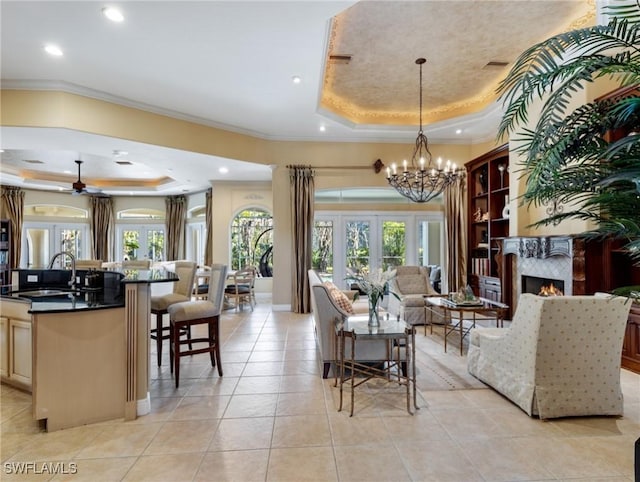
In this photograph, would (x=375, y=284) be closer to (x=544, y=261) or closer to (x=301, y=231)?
(x=544, y=261)

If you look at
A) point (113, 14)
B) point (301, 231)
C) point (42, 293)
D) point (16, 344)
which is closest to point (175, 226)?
point (301, 231)

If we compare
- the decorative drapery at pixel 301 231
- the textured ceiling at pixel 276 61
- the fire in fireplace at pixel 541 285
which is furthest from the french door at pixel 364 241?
the fire in fireplace at pixel 541 285

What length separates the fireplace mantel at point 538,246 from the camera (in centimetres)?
441

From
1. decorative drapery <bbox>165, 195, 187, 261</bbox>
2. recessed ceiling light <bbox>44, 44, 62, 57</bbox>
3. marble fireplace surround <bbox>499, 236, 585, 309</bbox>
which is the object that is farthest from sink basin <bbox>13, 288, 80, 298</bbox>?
decorative drapery <bbox>165, 195, 187, 261</bbox>

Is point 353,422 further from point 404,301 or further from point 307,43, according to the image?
point 307,43

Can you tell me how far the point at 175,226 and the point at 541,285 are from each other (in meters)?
9.94

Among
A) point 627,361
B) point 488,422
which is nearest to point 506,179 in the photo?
point 627,361

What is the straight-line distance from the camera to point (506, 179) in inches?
246

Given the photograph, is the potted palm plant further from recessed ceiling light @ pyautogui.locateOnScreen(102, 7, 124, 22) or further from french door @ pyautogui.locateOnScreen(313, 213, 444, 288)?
french door @ pyautogui.locateOnScreen(313, 213, 444, 288)

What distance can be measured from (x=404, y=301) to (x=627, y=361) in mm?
2795

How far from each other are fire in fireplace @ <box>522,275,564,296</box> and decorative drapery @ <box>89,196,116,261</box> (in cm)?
1164

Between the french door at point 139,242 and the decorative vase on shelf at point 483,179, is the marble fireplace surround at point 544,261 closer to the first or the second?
the decorative vase on shelf at point 483,179

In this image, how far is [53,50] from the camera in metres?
3.84

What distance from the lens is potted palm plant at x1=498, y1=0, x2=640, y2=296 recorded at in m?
1.37
